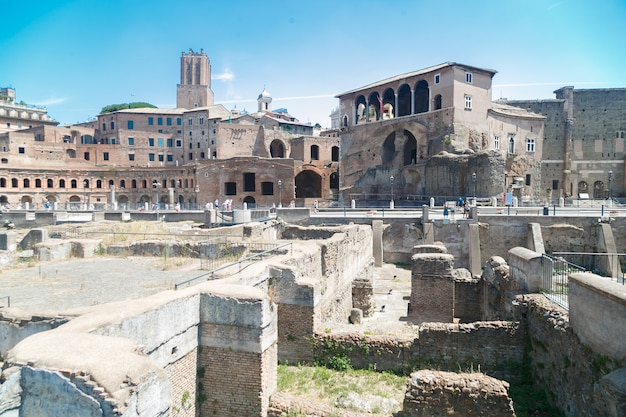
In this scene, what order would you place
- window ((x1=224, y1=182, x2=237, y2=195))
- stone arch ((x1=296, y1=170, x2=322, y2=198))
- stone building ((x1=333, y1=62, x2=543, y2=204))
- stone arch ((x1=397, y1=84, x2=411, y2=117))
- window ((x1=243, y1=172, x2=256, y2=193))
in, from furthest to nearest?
stone arch ((x1=296, y1=170, x2=322, y2=198)), window ((x1=243, y1=172, x2=256, y2=193)), window ((x1=224, y1=182, x2=237, y2=195)), stone arch ((x1=397, y1=84, x2=411, y2=117)), stone building ((x1=333, y1=62, x2=543, y2=204))

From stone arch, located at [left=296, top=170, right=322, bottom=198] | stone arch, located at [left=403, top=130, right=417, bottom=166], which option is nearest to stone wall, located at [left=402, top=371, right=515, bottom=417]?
stone arch, located at [left=403, top=130, right=417, bottom=166]

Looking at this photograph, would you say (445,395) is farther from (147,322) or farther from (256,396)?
(147,322)

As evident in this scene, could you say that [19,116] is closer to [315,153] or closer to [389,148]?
[315,153]

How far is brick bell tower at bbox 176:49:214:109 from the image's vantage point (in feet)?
279

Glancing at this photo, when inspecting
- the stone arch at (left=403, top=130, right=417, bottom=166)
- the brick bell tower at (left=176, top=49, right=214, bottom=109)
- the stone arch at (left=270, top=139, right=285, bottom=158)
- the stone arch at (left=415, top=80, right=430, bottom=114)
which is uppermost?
the brick bell tower at (left=176, top=49, right=214, bottom=109)

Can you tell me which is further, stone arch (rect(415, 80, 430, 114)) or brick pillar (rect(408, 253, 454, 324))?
stone arch (rect(415, 80, 430, 114))

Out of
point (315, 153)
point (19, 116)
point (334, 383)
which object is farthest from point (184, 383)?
point (19, 116)

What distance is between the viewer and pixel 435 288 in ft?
43.2

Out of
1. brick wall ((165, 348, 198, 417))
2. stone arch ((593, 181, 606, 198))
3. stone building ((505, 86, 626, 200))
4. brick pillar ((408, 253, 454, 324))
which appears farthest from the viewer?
stone arch ((593, 181, 606, 198))

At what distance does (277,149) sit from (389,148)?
21.5 m

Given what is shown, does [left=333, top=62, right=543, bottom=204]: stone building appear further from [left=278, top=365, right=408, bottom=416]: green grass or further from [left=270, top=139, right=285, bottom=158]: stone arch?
Answer: [left=278, top=365, right=408, bottom=416]: green grass

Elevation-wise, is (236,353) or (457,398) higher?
(236,353)

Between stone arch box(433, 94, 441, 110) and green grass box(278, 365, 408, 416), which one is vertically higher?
stone arch box(433, 94, 441, 110)

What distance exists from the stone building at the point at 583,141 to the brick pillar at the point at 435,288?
44.7m
